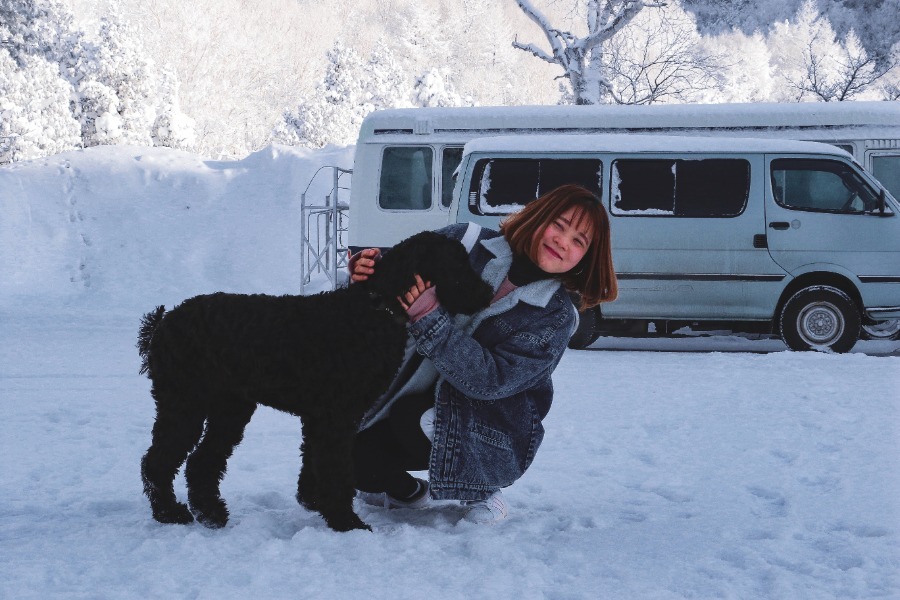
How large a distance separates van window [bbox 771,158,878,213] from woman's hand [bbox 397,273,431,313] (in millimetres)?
7044

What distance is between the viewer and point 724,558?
342 cm

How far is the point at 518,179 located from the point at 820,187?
3.08m

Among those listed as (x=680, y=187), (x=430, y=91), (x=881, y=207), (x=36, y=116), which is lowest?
(x=881, y=207)

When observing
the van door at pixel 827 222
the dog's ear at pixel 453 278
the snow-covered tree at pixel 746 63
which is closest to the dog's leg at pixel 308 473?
Answer: the dog's ear at pixel 453 278

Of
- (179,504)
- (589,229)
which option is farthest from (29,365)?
(589,229)

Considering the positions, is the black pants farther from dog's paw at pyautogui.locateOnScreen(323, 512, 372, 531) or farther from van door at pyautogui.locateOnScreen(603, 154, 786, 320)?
van door at pyautogui.locateOnScreen(603, 154, 786, 320)

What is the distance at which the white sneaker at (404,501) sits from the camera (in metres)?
3.99

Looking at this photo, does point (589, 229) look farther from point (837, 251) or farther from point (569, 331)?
point (837, 251)

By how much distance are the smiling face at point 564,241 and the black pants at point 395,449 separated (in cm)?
74

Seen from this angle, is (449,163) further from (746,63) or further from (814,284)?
(746,63)

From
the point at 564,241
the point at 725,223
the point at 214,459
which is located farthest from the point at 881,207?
the point at 214,459

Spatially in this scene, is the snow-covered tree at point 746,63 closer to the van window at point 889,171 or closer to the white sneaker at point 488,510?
the van window at point 889,171

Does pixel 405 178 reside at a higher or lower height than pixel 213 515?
higher

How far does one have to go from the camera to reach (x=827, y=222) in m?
9.30
